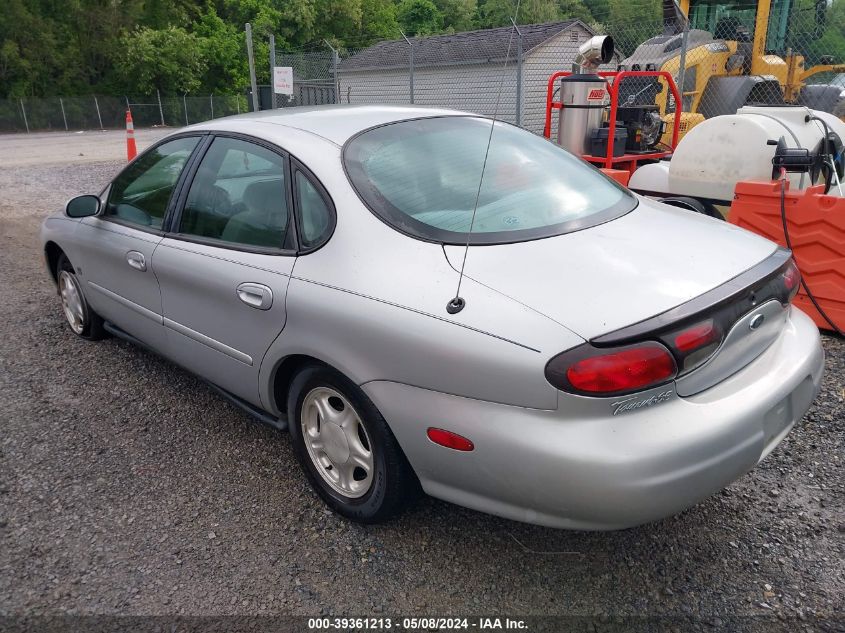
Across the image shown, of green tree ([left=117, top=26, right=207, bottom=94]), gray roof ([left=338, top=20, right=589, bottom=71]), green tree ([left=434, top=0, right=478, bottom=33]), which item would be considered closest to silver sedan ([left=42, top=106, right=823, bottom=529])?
gray roof ([left=338, top=20, right=589, bottom=71])

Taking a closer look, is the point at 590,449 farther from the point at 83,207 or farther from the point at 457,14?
the point at 457,14

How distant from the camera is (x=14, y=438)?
132 inches

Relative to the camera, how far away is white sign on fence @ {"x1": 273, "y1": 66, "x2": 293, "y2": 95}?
43.5ft

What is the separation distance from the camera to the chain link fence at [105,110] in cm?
3591

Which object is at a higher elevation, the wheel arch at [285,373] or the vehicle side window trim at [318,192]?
the vehicle side window trim at [318,192]

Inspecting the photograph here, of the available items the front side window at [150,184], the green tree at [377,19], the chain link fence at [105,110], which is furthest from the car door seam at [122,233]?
the green tree at [377,19]

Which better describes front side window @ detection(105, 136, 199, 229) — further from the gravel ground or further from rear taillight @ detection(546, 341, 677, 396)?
rear taillight @ detection(546, 341, 677, 396)

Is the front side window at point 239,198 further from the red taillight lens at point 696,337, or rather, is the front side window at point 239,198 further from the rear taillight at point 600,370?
the red taillight lens at point 696,337

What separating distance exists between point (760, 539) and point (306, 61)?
15731mm

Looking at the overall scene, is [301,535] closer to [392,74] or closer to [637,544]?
[637,544]

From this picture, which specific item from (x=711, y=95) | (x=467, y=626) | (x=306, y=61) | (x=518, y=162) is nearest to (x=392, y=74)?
(x=306, y=61)

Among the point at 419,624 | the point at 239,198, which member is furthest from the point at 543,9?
the point at 419,624

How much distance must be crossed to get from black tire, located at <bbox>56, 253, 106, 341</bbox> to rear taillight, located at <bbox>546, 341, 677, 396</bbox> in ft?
11.2

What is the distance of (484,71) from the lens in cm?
1541
